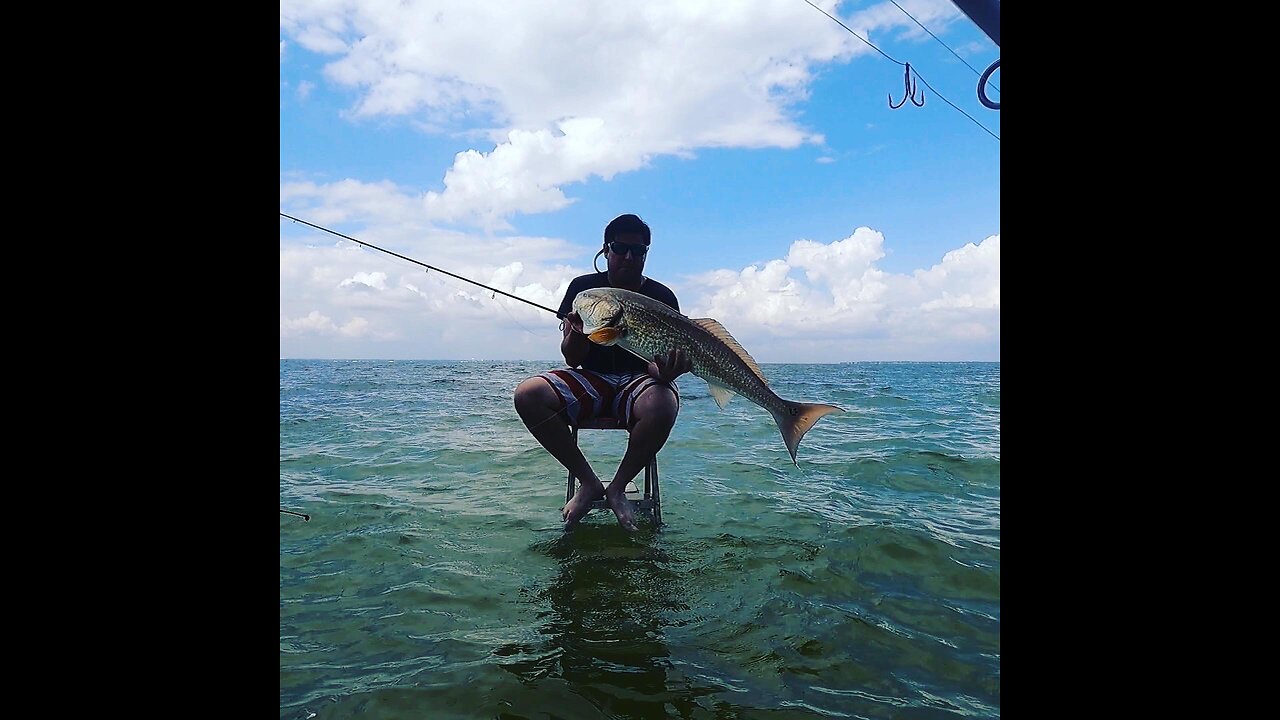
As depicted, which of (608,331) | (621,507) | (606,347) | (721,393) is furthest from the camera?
(606,347)

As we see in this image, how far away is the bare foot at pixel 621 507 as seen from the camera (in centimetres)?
373

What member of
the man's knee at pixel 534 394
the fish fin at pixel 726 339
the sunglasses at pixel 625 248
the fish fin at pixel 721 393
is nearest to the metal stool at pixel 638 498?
the man's knee at pixel 534 394

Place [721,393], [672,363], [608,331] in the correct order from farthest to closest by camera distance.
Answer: [721,393], [672,363], [608,331]

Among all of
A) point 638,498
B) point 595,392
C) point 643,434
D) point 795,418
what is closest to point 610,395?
point 595,392

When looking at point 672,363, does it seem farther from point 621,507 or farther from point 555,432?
point 621,507

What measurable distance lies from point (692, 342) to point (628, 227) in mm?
880

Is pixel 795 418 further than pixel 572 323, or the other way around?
pixel 572 323

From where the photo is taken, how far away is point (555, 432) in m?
3.73

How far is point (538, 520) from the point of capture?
4336 mm

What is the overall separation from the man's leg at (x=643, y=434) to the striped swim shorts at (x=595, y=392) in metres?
0.06

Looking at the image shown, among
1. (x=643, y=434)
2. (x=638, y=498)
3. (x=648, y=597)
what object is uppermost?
(x=643, y=434)

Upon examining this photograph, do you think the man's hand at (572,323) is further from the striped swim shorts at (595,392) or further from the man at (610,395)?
the striped swim shorts at (595,392)

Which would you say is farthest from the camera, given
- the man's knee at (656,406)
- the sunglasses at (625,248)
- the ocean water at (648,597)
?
the sunglasses at (625,248)
